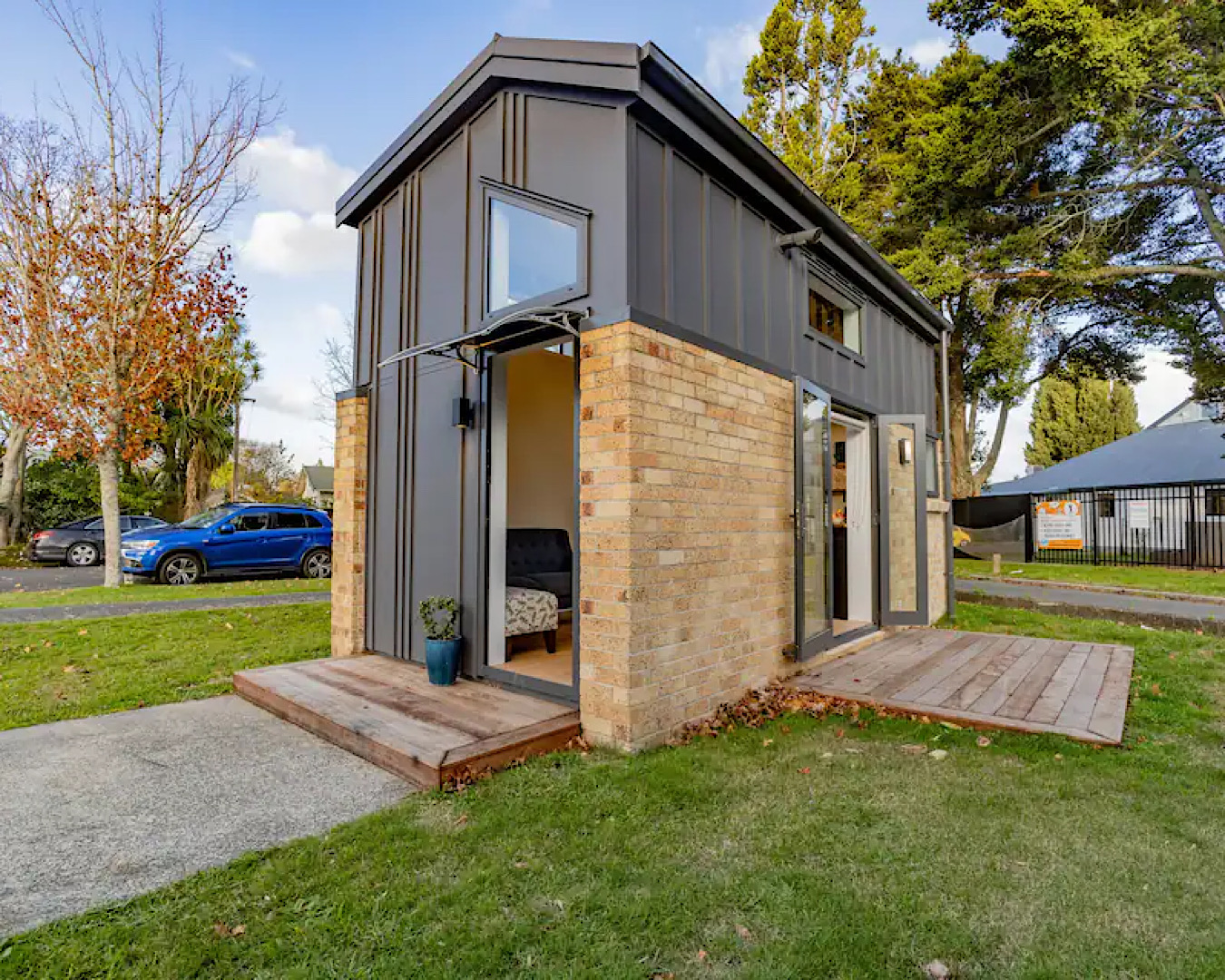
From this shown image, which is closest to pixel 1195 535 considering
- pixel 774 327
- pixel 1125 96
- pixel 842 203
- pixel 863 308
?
pixel 1125 96

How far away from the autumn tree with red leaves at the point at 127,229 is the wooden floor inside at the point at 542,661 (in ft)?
26.6

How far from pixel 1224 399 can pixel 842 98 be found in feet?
37.3

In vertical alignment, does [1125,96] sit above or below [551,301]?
above

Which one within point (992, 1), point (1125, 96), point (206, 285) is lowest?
point (206, 285)

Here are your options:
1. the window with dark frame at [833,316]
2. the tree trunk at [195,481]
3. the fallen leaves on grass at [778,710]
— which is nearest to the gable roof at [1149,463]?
the window with dark frame at [833,316]

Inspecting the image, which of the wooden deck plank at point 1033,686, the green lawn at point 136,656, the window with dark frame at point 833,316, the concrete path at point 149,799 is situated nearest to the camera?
the concrete path at point 149,799

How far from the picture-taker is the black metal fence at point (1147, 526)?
12.9 m

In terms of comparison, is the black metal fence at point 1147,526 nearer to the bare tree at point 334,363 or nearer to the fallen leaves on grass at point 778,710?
the fallen leaves on grass at point 778,710

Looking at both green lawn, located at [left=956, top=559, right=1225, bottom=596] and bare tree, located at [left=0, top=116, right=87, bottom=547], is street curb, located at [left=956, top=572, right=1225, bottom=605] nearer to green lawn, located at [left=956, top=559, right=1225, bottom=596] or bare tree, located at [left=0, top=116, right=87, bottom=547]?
green lawn, located at [left=956, top=559, right=1225, bottom=596]

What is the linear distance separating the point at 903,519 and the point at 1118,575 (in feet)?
23.7

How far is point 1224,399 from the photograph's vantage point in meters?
15.3

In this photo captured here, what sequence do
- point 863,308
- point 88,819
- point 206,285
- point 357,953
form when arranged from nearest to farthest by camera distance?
1. point 357,953
2. point 88,819
3. point 863,308
4. point 206,285

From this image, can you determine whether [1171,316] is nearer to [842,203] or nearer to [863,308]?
[842,203]

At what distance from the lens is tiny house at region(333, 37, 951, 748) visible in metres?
3.46
